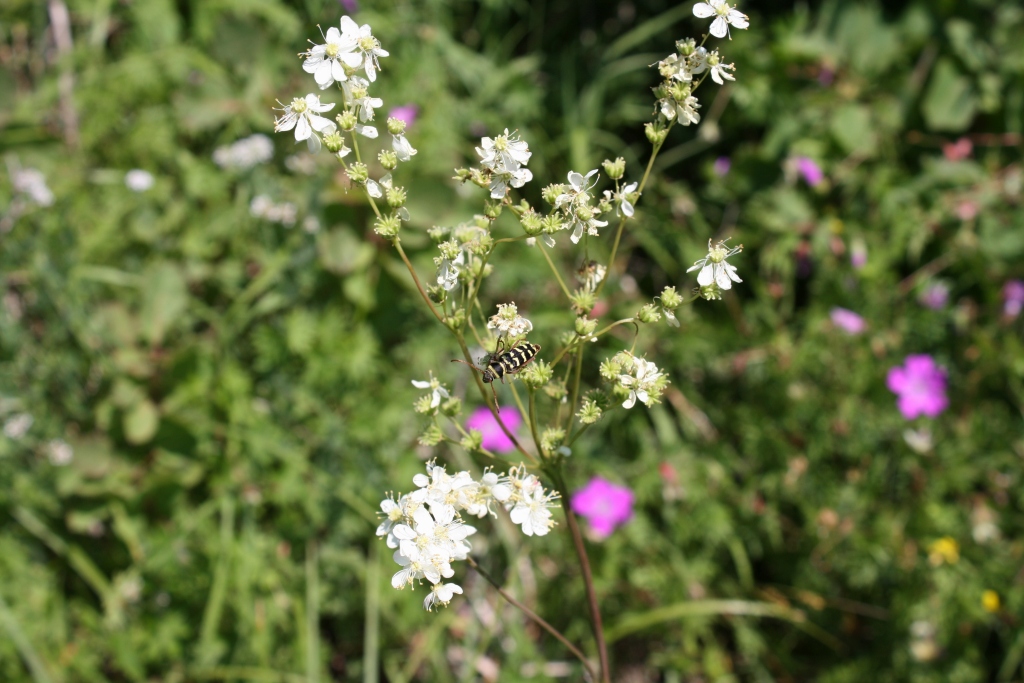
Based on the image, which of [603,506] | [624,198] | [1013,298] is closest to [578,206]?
[624,198]

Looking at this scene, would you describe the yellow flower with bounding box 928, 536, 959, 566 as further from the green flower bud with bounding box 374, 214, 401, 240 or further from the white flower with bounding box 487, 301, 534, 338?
the green flower bud with bounding box 374, 214, 401, 240

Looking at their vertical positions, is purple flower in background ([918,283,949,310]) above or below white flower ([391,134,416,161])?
above

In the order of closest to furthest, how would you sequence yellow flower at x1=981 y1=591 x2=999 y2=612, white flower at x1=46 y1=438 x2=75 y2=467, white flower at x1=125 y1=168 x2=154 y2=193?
1. yellow flower at x1=981 y1=591 x2=999 y2=612
2. white flower at x1=46 y1=438 x2=75 y2=467
3. white flower at x1=125 y1=168 x2=154 y2=193

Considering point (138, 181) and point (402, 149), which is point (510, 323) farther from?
point (138, 181)

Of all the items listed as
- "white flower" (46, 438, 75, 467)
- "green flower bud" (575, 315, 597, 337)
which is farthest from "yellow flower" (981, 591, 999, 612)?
"white flower" (46, 438, 75, 467)

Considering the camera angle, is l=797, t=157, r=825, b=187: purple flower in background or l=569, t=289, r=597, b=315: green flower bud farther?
l=797, t=157, r=825, b=187: purple flower in background

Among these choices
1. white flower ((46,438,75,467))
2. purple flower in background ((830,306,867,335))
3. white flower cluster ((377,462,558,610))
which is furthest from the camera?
purple flower in background ((830,306,867,335))
